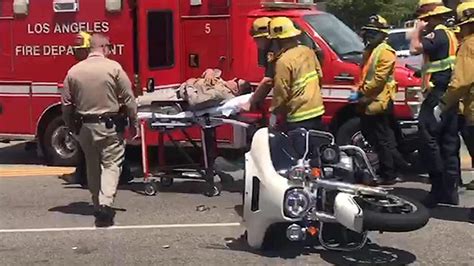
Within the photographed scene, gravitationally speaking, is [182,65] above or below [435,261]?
above

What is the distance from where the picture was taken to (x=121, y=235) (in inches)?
309

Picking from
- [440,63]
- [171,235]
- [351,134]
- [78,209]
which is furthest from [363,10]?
[171,235]

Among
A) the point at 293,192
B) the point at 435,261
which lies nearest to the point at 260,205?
the point at 293,192

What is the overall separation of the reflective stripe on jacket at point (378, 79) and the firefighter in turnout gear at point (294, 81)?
3.95 ft

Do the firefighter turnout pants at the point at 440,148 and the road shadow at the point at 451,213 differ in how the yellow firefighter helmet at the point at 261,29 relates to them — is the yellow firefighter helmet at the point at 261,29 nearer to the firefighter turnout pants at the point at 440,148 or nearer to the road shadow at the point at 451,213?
the firefighter turnout pants at the point at 440,148

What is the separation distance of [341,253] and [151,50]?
5.08m

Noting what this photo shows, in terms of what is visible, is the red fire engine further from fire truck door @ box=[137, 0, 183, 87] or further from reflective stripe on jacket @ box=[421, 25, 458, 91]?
reflective stripe on jacket @ box=[421, 25, 458, 91]

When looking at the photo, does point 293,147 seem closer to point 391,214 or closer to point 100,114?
point 391,214

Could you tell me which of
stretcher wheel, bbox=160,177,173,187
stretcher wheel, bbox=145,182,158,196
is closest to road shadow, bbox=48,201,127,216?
stretcher wheel, bbox=145,182,158,196

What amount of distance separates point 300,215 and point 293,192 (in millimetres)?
184

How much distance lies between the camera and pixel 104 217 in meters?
8.21

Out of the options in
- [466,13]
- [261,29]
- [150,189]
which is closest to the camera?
[466,13]

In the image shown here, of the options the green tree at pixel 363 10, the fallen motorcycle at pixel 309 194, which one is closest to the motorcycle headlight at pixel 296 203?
the fallen motorcycle at pixel 309 194

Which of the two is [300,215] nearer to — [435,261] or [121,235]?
[435,261]
